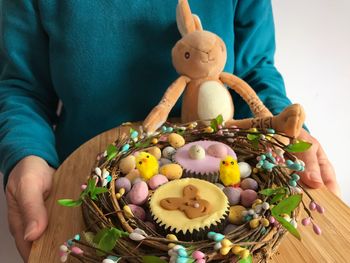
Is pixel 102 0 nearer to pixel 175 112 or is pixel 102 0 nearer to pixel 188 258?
pixel 175 112

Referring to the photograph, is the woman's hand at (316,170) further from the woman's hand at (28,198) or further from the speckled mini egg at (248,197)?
the woman's hand at (28,198)

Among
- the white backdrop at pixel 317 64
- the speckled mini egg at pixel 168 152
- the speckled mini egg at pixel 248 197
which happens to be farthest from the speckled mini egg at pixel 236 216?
the white backdrop at pixel 317 64

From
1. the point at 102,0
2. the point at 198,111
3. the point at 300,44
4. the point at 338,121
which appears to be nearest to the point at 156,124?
the point at 198,111

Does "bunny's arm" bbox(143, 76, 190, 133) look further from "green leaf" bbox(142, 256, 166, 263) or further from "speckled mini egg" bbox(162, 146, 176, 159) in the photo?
"green leaf" bbox(142, 256, 166, 263)

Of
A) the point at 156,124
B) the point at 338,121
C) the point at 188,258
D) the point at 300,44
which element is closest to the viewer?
the point at 188,258

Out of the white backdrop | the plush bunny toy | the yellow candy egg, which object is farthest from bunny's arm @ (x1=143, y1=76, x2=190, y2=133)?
the white backdrop

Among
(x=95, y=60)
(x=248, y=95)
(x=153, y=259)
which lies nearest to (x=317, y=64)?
(x=248, y=95)

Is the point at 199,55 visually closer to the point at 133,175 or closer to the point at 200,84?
the point at 200,84
